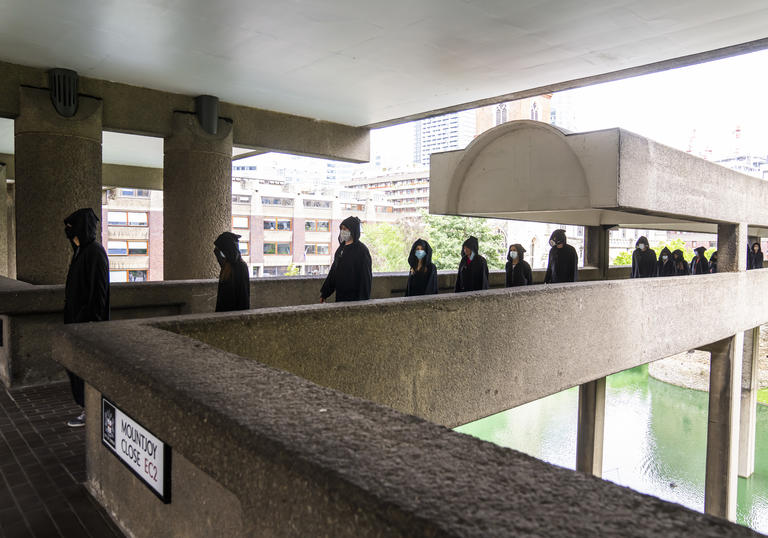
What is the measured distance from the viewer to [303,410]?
1914 millimetres

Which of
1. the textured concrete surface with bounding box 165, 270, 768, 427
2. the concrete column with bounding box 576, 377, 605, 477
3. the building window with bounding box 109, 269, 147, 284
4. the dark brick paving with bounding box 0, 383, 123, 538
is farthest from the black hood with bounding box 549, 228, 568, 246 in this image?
the building window with bounding box 109, 269, 147, 284

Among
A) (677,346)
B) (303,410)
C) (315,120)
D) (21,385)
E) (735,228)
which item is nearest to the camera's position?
(303,410)

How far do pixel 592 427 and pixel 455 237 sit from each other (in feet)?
99.7

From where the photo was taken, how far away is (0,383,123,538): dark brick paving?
10.4 feet

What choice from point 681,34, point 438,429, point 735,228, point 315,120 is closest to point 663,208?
point 681,34

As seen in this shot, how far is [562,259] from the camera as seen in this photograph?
9.13 metres

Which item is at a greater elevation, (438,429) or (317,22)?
(317,22)

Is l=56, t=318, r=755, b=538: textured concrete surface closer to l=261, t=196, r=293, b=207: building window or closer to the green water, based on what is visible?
the green water

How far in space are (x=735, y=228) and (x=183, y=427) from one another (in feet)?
34.6

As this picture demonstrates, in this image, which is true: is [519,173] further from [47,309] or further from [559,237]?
[47,309]

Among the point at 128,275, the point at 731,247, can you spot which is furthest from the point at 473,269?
the point at 128,275

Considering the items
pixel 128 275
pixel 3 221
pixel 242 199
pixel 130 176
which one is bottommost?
pixel 128 275

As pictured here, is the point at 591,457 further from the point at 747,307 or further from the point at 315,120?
the point at 315,120

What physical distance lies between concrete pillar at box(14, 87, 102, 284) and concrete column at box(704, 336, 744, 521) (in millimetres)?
11349
